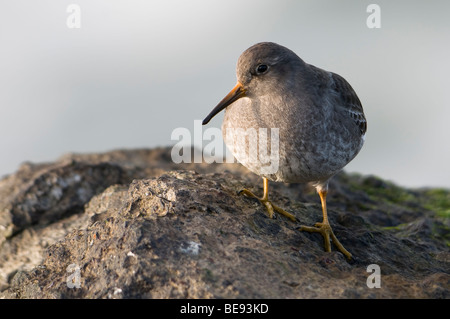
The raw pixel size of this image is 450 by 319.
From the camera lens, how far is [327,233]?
6.55 metres

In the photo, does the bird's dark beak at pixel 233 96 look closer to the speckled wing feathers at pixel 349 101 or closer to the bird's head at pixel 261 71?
the bird's head at pixel 261 71

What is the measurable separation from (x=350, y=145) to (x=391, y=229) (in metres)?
1.97

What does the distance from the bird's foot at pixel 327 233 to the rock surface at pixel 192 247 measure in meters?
0.08

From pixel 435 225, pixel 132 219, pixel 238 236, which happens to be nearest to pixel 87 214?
pixel 132 219

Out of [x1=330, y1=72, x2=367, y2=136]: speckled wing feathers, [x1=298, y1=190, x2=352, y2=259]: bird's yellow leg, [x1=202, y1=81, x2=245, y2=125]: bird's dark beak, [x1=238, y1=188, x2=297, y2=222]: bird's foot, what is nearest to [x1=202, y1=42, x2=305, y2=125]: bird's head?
[x1=202, y1=81, x2=245, y2=125]: bird's dark beak

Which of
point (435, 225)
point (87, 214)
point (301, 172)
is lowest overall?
point (435, 225)

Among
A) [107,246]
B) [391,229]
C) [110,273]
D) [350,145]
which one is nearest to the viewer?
[110,273]

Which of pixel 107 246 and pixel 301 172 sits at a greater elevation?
pixel 301 172

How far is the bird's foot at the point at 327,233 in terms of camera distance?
6.28m

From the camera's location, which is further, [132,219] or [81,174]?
[81,174]

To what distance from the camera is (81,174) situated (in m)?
8.95

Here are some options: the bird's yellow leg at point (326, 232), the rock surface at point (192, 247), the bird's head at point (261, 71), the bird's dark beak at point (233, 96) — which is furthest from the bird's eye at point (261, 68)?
the bird's yellow leg at point (326, 232)

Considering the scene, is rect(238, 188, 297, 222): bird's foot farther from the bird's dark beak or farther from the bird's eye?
the bird's eye
